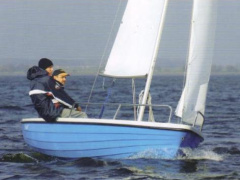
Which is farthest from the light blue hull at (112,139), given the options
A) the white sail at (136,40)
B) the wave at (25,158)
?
the white sail at (136,40)

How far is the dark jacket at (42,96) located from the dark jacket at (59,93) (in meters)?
0.09

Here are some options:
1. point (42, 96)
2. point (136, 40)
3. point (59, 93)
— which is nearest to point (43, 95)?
point (42, 96)

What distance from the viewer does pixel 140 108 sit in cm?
1563

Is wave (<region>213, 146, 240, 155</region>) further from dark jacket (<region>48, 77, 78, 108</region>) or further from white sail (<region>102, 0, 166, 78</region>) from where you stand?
dark jacket (<region>48, 77, 78, 108</region>)

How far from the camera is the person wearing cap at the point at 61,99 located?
15742 mm

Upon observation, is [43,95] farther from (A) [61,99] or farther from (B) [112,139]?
(B) [112,139]

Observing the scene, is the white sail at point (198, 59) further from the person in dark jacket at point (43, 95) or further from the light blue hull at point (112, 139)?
the person in dark jacket at point (43, 95)

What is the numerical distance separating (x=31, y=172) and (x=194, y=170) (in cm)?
343

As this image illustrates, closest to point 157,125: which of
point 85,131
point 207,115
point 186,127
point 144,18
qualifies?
point 186,127

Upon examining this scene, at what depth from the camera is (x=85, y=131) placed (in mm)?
15125

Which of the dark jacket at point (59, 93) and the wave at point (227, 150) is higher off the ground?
the dark jacket at point (59, 93)

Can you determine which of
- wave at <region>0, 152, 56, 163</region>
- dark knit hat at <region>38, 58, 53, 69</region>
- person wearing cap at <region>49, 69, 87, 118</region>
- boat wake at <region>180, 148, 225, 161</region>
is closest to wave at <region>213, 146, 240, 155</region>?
boat wake at <region>180, 148, 225, 161</region>

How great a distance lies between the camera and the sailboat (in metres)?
14.8

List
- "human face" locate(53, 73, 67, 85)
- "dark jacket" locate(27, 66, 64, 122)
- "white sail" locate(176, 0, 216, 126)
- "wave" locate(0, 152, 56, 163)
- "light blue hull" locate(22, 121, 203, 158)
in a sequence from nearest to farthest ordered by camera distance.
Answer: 1. "light blue hull" locate(22, 121, 203, 158)
2. "dark jacket" locate(27, 66, 64, 122)
3. "white sail" locate(176, 0, 216, 126)
4. "human face" locate(53, 73, 67, 85)
5. "wave" locate(0, 152, 56, 163)
